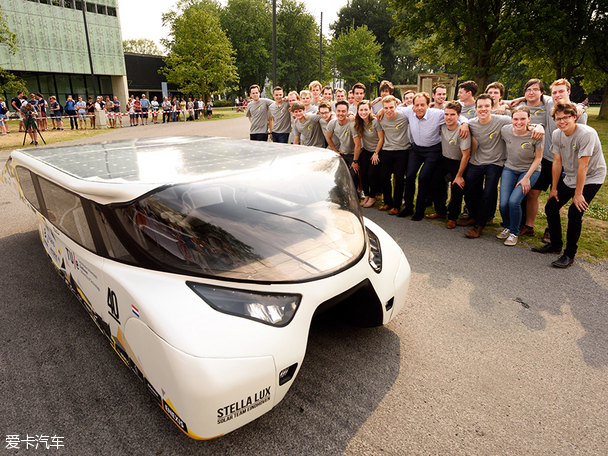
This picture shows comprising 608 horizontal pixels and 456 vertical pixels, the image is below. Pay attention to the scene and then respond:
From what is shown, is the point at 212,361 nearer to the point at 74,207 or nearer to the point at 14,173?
the point at 74,207

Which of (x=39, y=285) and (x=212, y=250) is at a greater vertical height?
(x=212, y=250)

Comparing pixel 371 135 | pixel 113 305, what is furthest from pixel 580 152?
pixel 113 305

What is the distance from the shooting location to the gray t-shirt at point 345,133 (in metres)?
7.13

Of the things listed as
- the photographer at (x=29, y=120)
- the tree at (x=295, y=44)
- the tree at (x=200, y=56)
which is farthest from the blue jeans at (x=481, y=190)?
the tree at (x=295, y=44)

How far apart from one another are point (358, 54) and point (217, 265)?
5371 cm

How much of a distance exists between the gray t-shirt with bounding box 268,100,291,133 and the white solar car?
618 centimetres

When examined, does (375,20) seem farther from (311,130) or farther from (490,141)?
(490,141)

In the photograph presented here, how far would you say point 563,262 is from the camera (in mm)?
4641

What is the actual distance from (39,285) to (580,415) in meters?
4.98

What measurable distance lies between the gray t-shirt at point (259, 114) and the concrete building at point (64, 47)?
2832 centimetres

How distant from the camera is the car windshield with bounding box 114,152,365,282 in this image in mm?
2252

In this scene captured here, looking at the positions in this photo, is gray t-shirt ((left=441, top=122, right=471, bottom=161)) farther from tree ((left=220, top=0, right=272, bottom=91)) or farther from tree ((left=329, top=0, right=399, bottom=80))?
tree ((left=329, top=0, right=399, bottom=80))

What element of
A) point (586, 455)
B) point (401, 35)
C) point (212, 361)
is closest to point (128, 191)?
point (212, 361)

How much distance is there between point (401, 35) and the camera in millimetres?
22922
